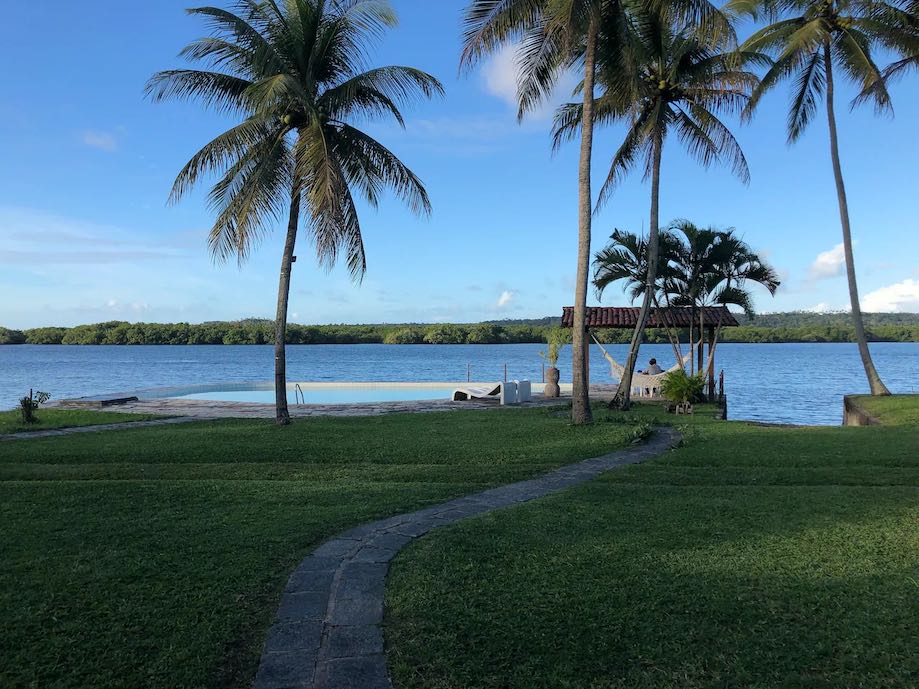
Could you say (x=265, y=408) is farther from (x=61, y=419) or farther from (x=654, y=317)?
(x=654, y=317)

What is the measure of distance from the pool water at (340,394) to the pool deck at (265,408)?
4111 mm

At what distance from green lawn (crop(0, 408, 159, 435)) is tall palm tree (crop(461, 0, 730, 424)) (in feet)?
31.1

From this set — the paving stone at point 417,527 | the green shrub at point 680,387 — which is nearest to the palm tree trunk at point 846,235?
the green shrub at point 680,387

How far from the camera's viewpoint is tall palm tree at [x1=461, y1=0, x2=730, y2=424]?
1117 centimetres

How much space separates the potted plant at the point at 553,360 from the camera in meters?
19.5

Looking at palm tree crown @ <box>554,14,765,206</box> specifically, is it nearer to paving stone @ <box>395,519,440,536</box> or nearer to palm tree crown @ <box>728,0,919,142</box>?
palm tree crown @ <box>728,0,919,142</box>

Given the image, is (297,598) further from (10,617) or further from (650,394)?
(650,394)

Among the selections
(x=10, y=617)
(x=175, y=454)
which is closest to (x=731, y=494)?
(x=10, y=617)

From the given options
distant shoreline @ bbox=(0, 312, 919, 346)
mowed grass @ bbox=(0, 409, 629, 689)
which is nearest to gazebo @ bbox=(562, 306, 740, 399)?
mowed grass @ bbox=(0, 409, 629, 689)

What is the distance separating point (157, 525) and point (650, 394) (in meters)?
15.4

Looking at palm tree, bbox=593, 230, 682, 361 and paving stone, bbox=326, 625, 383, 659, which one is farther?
palm tree, bbox=593, 230, 682, 361

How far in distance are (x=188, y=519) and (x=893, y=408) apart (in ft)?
46.8

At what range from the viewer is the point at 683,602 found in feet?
11.7

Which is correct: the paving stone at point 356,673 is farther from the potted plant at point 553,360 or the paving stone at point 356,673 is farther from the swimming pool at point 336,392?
the swimming pool at point 336,392
